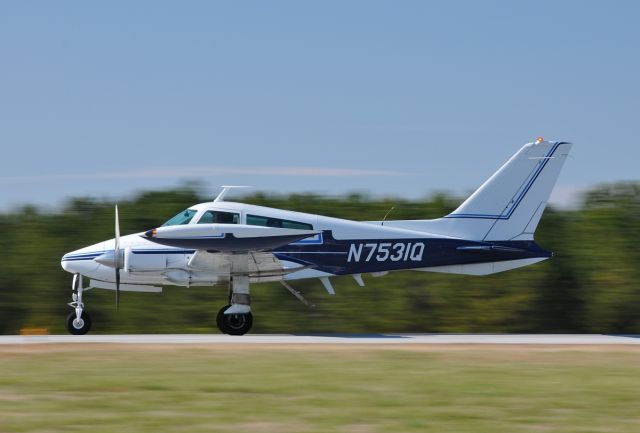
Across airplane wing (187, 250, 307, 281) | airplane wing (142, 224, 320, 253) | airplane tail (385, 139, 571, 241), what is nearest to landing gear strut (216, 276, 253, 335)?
airplane wing (187, 250, 307, 281)

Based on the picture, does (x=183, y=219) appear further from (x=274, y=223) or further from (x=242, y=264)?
(x=274, y=223)

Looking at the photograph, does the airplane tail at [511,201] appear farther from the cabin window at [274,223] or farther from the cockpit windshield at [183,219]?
the cockpit windshield at [183,219]

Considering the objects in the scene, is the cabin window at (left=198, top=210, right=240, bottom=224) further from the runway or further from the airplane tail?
the airplane tail

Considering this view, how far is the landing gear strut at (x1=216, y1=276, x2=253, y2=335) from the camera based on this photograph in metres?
17.4

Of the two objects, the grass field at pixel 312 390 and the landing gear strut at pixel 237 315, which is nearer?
the grass field at pixel 312 390

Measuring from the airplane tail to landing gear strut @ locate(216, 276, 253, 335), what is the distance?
10.8 feet

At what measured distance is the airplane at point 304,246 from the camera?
55.5 feet

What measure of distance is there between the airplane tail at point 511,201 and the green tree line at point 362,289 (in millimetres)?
2353

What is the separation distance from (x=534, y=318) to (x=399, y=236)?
475cm

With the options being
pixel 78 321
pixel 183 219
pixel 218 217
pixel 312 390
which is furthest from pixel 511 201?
pixel 312 390

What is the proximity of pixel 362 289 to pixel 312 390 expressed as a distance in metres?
9.97

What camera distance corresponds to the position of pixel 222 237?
16359mm

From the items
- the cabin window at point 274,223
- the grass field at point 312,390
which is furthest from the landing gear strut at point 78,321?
the cabin window at point 274,223

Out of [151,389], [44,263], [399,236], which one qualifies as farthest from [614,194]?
[151,389]
